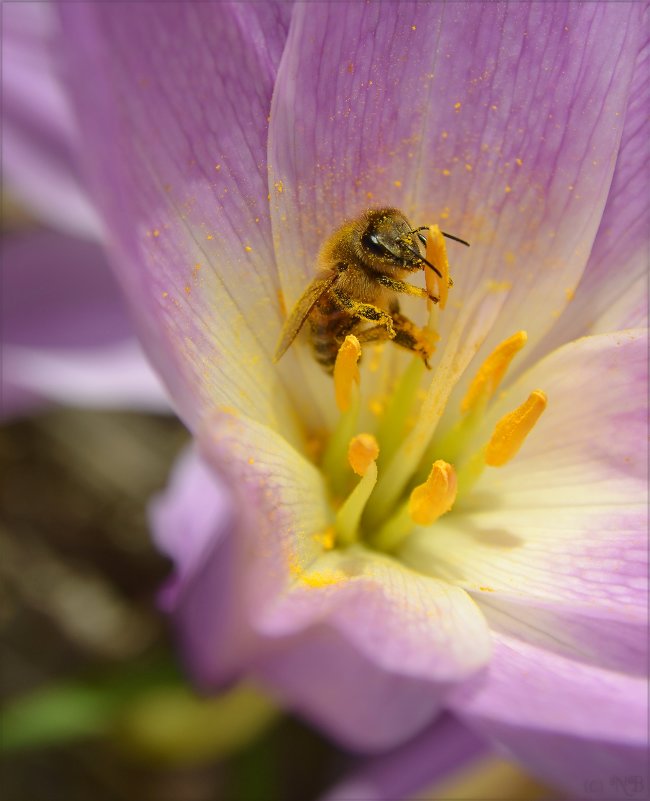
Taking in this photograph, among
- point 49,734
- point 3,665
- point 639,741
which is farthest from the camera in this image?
point 3,665

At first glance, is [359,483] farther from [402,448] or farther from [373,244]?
[373,244]

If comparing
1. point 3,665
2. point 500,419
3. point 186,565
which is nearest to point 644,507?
point 500,419

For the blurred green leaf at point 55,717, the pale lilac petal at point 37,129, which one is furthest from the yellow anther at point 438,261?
the blurred green leaf at point 55,717

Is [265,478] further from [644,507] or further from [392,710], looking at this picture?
[644,507]

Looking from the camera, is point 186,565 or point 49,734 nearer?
point 186,565

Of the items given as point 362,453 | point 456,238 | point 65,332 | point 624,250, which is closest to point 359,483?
point 362,453

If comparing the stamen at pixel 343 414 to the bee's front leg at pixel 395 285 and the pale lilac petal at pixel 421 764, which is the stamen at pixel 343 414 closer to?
the bee's front leg at pixel 395 285
